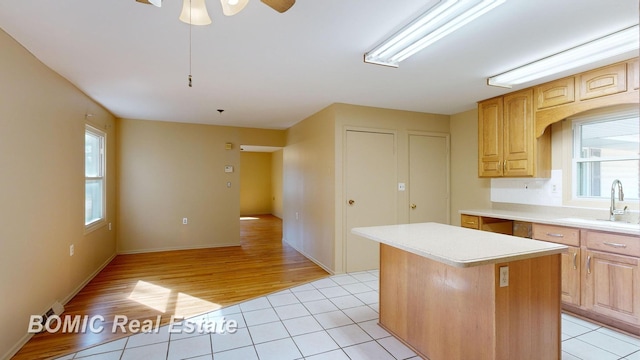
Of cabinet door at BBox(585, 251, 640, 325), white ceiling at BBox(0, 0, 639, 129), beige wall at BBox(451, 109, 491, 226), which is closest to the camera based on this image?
white ceiling at BBox(0, 0, 639, 129)

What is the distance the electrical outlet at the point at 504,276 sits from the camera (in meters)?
1.72

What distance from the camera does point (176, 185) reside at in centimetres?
545

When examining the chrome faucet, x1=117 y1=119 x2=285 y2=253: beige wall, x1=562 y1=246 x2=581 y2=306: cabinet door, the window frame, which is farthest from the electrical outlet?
x1=117 y1=119 x2=285 y2=253: beige wall

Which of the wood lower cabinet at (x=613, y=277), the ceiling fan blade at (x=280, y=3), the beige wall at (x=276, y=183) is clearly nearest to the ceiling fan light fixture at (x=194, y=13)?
the ceiling fan blade at (x=280, y=3)

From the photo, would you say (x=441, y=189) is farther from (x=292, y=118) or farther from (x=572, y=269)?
(x=292, y=118)

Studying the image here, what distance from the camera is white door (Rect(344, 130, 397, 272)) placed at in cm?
411

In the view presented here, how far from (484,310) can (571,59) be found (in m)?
2.17

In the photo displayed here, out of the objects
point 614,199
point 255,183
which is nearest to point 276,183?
point 255,183

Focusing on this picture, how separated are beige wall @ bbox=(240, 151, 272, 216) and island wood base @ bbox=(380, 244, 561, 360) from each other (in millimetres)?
8411

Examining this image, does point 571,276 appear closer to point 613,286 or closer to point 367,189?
point 613,286

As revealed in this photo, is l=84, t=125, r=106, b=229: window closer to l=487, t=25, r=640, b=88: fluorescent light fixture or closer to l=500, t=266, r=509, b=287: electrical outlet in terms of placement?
l=500, t=266, r=509, b=287: electrical outlet

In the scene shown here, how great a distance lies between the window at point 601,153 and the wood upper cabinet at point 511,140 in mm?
280

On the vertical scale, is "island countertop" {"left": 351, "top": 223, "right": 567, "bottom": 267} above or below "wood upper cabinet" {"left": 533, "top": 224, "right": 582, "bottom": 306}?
above

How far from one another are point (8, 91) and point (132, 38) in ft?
3.06
